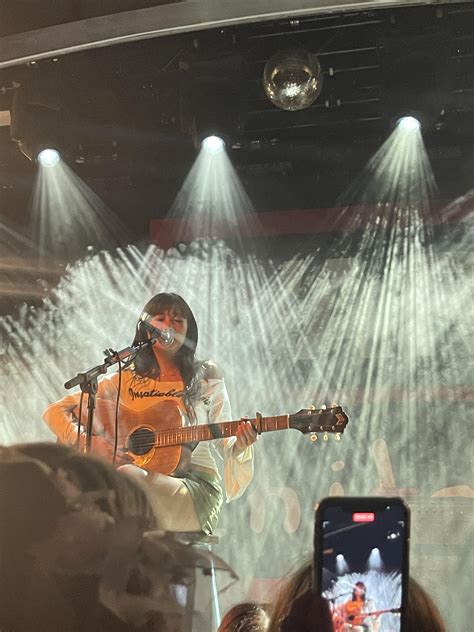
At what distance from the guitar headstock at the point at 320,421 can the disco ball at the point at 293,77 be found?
114 cm

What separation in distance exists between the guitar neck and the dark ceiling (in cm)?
90

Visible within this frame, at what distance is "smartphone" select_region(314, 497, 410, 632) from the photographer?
70 cm

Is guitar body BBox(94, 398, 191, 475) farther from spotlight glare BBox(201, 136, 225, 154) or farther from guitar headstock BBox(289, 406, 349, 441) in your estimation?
spotlight glare BBox(201, 136, 225, 154)

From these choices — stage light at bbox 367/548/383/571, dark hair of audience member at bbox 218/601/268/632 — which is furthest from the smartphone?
dark hair of audience member at bbox 218/601/268/632

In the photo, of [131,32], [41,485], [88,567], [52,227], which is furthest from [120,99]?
[88,567]

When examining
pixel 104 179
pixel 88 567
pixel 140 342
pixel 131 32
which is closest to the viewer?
pixel 131 32

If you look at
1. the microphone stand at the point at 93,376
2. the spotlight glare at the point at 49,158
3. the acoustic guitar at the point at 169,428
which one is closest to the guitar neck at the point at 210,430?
the acoustic guitar at the point at 169,428

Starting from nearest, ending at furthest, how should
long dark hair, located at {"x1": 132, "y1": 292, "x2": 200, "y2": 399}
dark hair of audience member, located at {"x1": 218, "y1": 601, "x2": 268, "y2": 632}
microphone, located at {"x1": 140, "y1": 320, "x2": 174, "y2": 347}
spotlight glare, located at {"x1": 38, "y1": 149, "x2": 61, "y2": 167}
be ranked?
dark hair of audience member, located at {"x1": 218, "y1": 601, "x2": 268, "y2": 632}
long dark hair, located at {"x1": 132, "y1": 292, "x2": 200, "y2": 399}
microphone, located at {"x1": 140, "y1": 320, "x2": 174, "y2": 347}
spotlight glare, located at {"x1": 38, "y1": 149, "x2": 61, "y2": 167}

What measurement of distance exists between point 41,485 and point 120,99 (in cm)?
157

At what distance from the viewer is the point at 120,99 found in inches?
124

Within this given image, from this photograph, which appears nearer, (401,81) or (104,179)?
(401,81)

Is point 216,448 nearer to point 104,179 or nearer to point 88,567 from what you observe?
point 88,567

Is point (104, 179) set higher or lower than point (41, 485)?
higher

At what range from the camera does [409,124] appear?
123 inches
